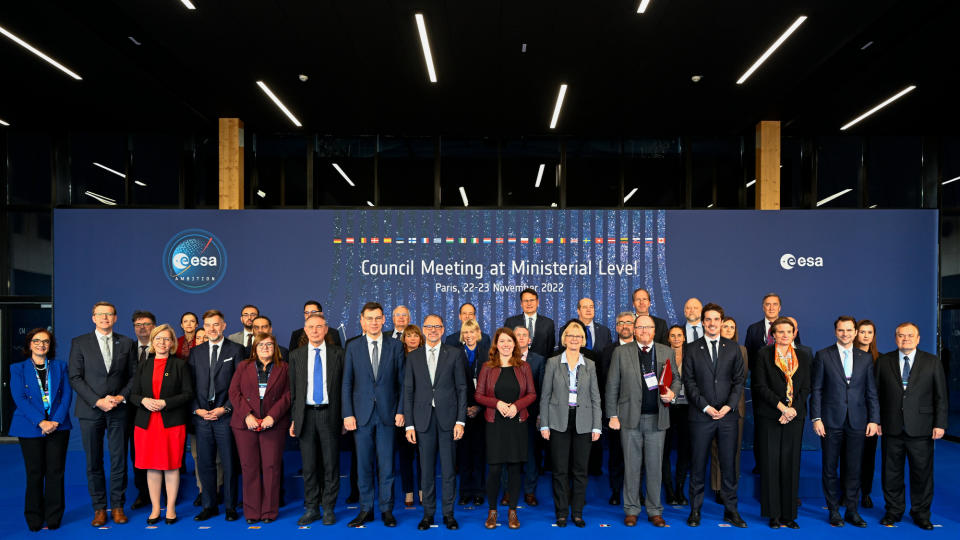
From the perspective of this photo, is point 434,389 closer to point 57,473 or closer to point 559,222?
point 57,473

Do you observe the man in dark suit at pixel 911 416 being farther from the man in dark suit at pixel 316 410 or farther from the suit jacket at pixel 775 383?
the man in dark suit at pixel 316 410

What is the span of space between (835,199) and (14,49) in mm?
9026

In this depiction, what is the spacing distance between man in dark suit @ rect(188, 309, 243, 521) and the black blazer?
3.44 metres

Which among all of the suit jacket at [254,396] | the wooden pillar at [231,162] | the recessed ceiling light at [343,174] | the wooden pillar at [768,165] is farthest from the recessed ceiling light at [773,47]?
the wooden pillar at [231,162]

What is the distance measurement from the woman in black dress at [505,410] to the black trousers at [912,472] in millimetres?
2692

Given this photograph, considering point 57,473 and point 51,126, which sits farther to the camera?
point 51,126

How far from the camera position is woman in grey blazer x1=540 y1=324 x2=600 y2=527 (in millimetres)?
4637

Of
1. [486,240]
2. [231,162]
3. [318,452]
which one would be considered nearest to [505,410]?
[318,452]

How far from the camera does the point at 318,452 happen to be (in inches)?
190

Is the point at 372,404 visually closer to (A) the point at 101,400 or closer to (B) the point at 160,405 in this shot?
(B) the point at 160,405

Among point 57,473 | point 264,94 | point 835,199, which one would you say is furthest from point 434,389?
point 835,199

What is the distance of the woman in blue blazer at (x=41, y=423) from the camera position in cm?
447

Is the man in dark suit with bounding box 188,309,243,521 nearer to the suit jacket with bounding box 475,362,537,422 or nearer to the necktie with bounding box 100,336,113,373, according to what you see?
the necktie with bounding box 100,336,113,373

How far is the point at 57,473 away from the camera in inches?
181
